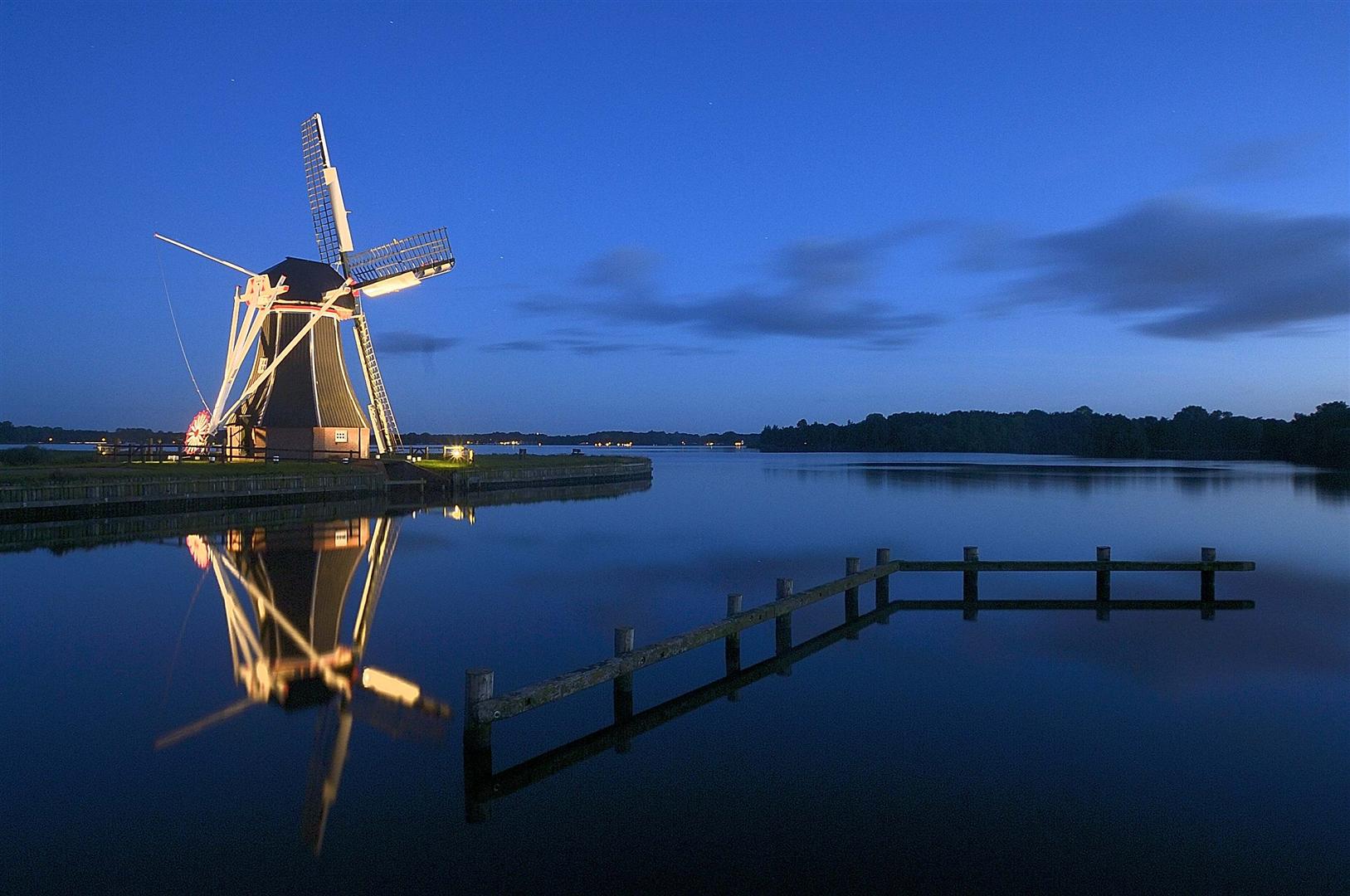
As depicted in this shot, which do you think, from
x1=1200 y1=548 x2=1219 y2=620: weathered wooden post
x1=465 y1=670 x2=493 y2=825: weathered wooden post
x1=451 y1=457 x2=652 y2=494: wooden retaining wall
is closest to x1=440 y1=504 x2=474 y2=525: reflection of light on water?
x1=451 y1=457 x2=652 y2=494: wooden retaining wall

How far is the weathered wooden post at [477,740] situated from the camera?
755 cm

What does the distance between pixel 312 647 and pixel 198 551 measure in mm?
10889

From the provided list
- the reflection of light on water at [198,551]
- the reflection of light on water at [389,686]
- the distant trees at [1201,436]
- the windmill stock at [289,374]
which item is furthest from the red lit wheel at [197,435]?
the distant trees at [1201,436]

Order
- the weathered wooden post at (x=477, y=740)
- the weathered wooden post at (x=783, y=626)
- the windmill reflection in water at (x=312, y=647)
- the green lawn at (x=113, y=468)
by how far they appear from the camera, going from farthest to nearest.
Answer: the green lawn at (x=113, y=468), the weathered wooden post at (x=783, y=626), the windmill reflection in water at (x=312, y=647), the weathered wooden post at (x=477, y=740)

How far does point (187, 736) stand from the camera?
28.7 feet

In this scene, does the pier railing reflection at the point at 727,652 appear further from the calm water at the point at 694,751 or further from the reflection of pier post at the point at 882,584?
the calm water at the point at 694,751

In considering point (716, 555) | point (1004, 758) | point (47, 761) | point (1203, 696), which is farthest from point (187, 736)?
point (716, 555)

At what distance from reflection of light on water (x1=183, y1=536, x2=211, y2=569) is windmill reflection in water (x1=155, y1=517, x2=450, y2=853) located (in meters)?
0.02

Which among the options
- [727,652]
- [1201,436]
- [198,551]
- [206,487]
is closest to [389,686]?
[727,652]

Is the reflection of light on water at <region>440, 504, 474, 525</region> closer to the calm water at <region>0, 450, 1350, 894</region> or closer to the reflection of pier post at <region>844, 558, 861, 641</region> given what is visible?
the calm water at <region>0, 450, 1350, 894</region>

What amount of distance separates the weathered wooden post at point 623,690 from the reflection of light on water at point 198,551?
43.3 feet

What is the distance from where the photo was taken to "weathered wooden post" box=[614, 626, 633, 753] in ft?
29.0

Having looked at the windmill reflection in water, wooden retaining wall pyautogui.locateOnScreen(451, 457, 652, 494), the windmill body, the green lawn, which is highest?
the windmill body

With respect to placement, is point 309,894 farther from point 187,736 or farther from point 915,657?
point 915,657
